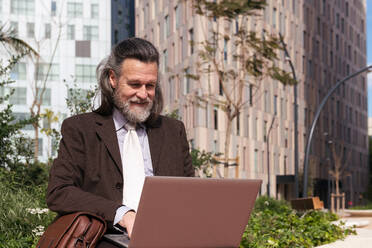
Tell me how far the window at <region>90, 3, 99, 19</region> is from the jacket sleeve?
2385 inches

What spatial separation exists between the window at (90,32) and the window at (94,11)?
1133 millimetres

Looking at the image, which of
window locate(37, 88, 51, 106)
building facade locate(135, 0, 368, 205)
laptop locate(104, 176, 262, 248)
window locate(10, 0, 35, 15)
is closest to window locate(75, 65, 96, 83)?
window locate(37, 88, 51, 106)

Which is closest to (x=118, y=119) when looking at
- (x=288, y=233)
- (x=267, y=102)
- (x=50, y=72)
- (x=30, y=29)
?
(x=288, y=233)

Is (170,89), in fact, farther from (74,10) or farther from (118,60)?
(118,60)

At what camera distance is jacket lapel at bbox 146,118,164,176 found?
354 cm

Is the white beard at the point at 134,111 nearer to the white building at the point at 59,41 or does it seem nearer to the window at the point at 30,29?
the white building at the point at 59,41

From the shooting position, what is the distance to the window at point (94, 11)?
6231 centimetres

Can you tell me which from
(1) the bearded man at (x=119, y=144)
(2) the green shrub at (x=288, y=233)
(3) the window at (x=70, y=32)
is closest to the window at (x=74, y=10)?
(3) the window at (x=70, y=32)

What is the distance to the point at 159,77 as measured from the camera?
385 centimetres

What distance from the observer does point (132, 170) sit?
3.40 metres

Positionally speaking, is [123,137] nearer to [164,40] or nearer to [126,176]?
[126,176]

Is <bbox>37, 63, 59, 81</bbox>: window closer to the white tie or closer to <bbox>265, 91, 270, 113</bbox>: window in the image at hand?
<bbox>265, 91, 270, 113</bbox>: window

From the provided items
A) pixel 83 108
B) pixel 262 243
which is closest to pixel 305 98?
pixel 83 108

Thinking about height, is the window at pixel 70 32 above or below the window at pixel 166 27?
above
